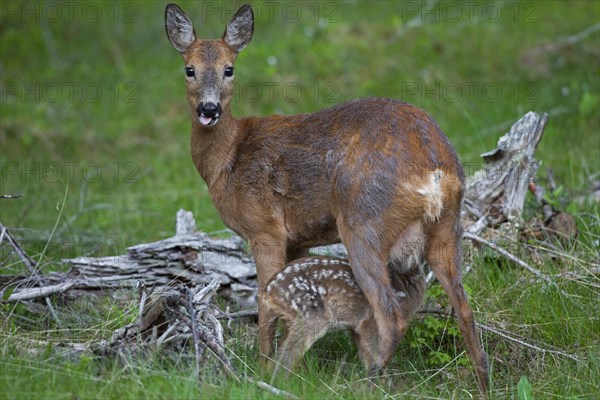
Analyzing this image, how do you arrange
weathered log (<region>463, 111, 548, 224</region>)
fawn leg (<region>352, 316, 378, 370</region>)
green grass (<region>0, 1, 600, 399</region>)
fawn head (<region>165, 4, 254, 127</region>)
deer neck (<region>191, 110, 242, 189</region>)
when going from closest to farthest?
green grass (<region>0, 1, 600, 399</region>)
fawn leg (<region>352, 316, 378, 370</region>)
fawn head (<region>165, 4, 254, 127</region>)
deer neck (<region>191, 110, 242, 189</region>)
weathered log (<region>463, 111, 548, 224</region>)

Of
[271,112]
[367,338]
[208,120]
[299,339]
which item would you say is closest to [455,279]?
[367,338]

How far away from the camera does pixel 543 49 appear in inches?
488

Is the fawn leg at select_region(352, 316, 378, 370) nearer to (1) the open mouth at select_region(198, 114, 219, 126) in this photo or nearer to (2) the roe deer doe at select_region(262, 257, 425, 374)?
(2) the roe deer doe at select_region(262, 257, 425, 374)

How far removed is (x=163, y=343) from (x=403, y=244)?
62.2 inches

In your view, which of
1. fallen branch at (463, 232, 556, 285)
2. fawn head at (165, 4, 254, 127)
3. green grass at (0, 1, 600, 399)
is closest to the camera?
green grass at (0, 1, 600, 399)

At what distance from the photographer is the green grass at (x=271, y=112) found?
18.1 feet

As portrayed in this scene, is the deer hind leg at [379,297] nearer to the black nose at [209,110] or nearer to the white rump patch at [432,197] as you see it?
the white rump patch at [432,197]

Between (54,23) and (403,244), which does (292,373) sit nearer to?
(403,244)

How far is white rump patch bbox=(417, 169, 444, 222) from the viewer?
5461 mm

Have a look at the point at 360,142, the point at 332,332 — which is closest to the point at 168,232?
the point at 332,332

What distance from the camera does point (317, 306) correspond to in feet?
19.0

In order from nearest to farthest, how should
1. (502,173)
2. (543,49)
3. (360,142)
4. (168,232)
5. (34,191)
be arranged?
(360,142), (502,173), (168,232), (34,191), (543,49)

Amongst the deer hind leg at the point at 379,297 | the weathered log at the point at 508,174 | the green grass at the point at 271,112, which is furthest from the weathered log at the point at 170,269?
the weathered log at the point at 508,174

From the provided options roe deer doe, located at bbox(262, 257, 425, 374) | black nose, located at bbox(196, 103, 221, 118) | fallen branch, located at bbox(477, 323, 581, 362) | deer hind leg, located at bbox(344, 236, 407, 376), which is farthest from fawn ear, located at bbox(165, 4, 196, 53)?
fallen branch, located at bbox(477, 323, 581, 362)
